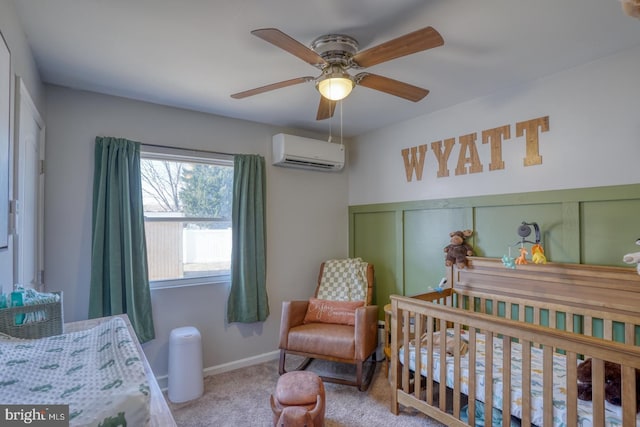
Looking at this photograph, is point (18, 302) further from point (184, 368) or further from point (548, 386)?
point (548, 386)

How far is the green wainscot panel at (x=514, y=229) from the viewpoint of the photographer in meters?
2.32

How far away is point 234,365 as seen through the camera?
124 inches

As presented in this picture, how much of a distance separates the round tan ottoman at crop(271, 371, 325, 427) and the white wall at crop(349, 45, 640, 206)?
1.97 metres

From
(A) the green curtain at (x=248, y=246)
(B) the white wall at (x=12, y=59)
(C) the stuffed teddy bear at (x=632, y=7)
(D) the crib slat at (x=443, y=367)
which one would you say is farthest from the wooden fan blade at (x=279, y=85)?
(D) the crib slat at (x=443, y=367)

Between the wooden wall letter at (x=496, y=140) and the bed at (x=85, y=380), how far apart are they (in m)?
2.69

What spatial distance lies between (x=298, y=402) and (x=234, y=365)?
4.49 feet

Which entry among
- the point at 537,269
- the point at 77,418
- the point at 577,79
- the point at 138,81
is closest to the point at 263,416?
the point at 77,418

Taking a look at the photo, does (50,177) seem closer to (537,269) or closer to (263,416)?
(263,416)

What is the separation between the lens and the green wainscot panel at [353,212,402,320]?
350 cm

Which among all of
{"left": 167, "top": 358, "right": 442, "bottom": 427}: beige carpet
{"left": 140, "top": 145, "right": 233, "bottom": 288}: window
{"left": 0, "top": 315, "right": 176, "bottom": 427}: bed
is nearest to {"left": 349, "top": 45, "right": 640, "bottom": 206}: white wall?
{"left": 167, "top": 358, "right": 442, "bottom": 427}: beige carpet

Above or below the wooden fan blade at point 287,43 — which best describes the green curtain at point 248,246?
below

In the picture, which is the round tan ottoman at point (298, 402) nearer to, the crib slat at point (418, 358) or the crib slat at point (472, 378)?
the crib slat at point (418, 358)

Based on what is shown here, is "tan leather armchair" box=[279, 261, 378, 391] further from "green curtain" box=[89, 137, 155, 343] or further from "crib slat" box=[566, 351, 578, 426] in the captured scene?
"crib slat" box=[566, 351, 578, 426]

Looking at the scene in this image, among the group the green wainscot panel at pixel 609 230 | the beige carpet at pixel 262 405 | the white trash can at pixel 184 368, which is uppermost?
the green wainscot panel at pixel 609 230
